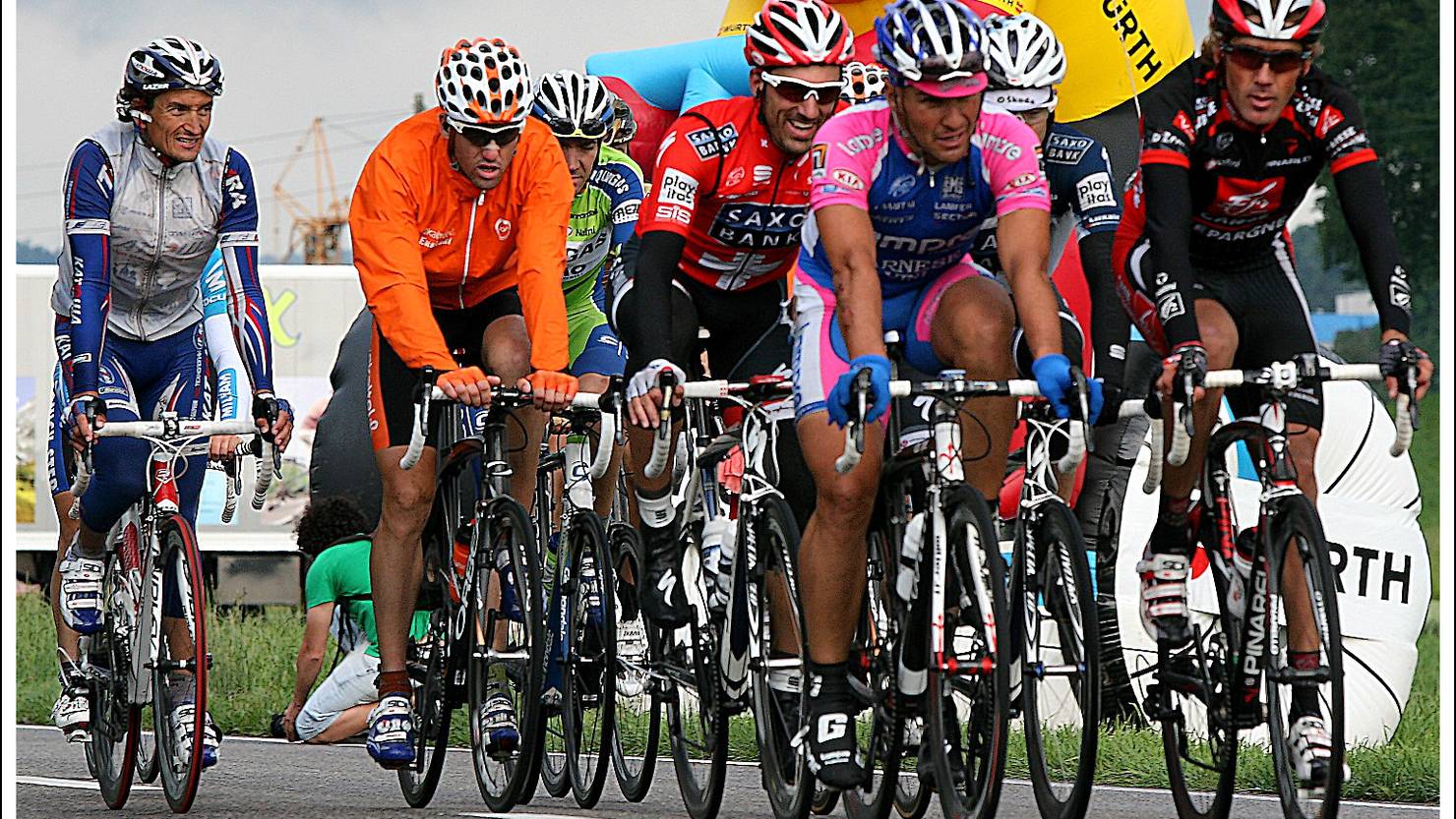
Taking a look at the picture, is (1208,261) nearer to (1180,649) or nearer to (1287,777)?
(1180,649)

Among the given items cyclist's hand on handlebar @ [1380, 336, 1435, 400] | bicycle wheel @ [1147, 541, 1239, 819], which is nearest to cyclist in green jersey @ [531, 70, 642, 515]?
bicycle wheel @ [1147, 541, 1239, 819]

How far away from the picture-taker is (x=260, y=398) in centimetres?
748

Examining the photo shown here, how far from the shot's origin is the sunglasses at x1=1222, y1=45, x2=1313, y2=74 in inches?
237

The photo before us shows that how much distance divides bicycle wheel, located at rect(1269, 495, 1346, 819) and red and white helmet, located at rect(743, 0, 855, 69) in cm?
209

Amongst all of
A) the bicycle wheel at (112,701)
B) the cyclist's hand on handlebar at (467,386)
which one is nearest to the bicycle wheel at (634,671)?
the cyclist's hand on handlebar at (467,386)

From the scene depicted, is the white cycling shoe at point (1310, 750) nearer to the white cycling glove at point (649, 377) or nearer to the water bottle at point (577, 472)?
the white cycling glove at point (649, 377)

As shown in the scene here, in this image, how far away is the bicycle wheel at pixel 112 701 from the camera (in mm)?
7676

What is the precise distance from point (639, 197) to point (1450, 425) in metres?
3.88

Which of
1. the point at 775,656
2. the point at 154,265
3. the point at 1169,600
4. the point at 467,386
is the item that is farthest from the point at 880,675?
the point at 154,265

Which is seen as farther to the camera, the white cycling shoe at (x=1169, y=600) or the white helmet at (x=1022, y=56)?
the white helmet at (x=1022, y=56)

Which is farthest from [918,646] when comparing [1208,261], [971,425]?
[1208,261]

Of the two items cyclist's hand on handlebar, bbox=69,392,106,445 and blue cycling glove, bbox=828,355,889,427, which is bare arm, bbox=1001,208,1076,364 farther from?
cyclist's hand on handlebar, bbox=69,392,106,445

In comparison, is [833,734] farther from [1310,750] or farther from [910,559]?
[1310,750]

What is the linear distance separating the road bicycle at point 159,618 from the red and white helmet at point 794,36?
2.12 meters
